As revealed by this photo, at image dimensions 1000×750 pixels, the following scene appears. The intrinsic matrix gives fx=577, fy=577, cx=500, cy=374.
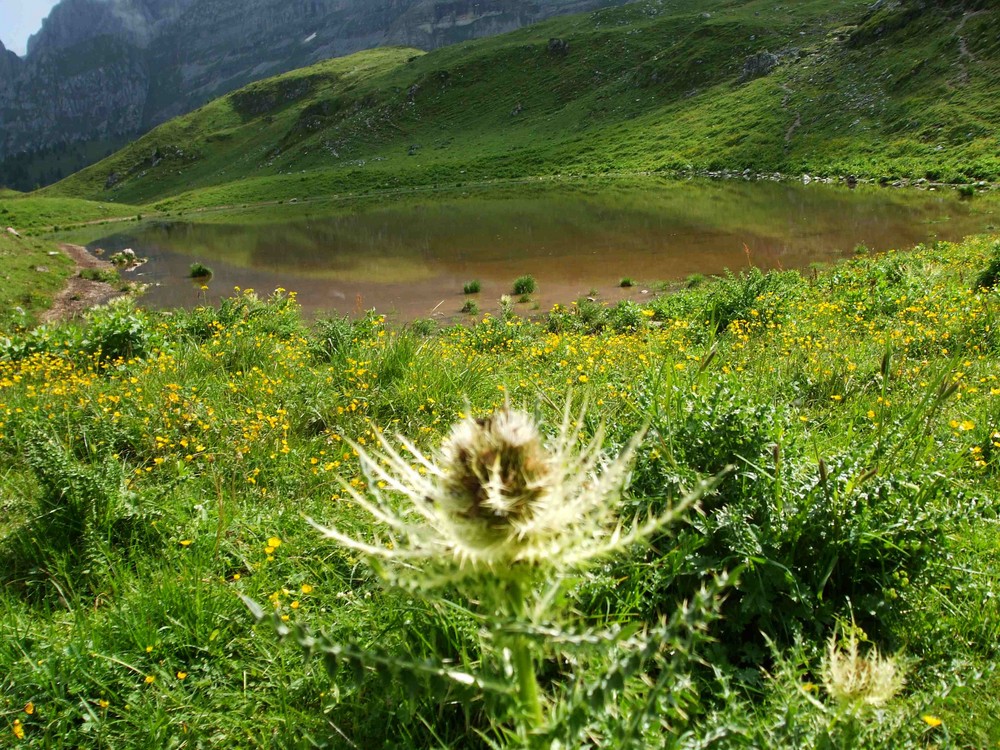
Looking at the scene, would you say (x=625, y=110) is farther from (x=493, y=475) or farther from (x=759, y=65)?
(x=493, y=475)

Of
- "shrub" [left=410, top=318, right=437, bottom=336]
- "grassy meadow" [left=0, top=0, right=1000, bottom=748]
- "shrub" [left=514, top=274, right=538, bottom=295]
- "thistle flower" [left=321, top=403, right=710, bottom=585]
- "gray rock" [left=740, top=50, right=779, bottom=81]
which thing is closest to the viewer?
"thistle flower" [left=321, top=403, right=710, bottom=585]

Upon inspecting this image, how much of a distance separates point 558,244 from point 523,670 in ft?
99.9

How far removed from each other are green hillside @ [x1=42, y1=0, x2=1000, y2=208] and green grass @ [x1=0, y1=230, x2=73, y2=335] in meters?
48.2

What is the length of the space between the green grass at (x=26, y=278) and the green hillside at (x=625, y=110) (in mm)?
48183

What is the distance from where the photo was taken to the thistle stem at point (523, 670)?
1479 mm

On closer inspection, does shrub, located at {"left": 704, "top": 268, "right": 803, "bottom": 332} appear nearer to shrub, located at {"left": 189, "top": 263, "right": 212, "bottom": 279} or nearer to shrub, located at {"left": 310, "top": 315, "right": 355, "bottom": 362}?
shrub, located at {"left": 310, "top": 315, "right": 355, "bottom": 362}

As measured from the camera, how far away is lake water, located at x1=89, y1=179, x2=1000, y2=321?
23016 millimetres

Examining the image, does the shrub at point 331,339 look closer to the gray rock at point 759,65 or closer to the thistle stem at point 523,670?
the thistle stem at point 523,670

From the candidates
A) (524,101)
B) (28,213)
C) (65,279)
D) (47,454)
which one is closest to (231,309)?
(47,454)

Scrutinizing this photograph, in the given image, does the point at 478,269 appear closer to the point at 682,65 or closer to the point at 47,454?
the point at 47,454

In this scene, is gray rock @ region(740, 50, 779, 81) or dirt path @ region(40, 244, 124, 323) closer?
dirt path @ region(40, 244, 124, 323)

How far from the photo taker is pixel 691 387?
3.80 meters

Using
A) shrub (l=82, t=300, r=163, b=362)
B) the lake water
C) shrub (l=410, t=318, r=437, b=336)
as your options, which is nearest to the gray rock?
the lake water

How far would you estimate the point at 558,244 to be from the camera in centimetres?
3081
